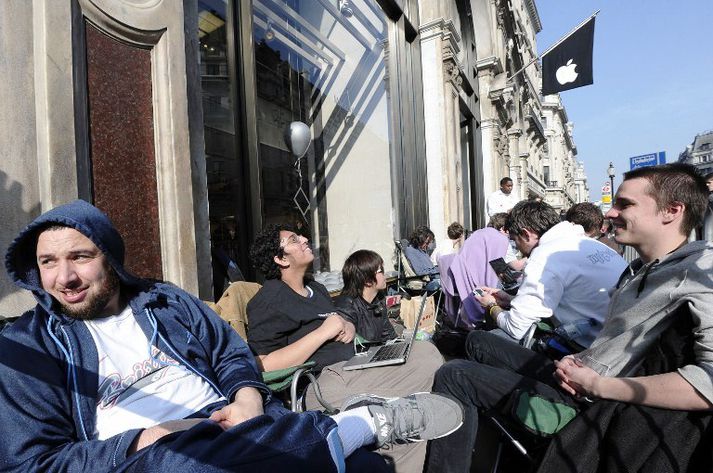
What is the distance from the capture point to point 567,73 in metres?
11.5

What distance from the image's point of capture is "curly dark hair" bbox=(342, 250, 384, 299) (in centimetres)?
332

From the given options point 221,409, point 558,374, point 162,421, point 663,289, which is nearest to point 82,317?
point 162,421

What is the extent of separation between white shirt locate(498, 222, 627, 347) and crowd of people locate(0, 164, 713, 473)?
0.02 meters

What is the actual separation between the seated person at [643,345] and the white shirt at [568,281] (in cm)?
43

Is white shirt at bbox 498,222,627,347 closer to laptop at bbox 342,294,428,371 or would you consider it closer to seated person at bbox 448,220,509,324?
laptop at bbox 342,294,428,371

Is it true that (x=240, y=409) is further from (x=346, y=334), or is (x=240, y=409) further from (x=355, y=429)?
(x=346, y=334)

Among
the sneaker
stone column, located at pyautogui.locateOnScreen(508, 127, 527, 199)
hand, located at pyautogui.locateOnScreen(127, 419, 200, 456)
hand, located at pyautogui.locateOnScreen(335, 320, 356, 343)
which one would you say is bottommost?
the sneaker

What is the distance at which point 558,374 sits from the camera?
1911 millimetres

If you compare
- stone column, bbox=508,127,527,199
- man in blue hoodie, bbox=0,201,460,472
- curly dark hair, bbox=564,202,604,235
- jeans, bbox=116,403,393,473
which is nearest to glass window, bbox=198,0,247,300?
man in blue hoodie, bbox=0,201,460,472

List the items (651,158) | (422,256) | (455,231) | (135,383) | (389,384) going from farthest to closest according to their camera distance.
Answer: (651,158) → (455,231) → (422,256) → (389,384) → (135,383)

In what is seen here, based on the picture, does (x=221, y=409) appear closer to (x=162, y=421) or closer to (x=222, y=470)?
(x=162, y=421)

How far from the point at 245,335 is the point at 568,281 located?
203 centimetres

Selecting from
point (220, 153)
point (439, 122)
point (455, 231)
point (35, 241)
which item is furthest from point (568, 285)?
point (439, 122)

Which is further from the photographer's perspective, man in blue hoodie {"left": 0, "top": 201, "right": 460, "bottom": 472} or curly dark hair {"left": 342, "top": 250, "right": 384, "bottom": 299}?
curly dark hair {"left": 342, "top": 250, "right": 384, "bottom": 299}
